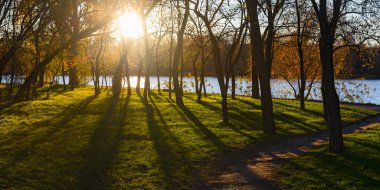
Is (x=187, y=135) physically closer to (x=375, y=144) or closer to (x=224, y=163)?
(x=224, y=163)

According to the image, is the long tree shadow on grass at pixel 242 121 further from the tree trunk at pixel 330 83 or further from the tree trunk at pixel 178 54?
the tree trunk at pixel 330 83

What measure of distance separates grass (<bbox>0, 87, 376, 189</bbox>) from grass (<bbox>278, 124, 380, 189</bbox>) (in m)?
2.79

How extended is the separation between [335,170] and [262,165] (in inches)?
99.7

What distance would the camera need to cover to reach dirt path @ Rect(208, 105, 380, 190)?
12.0 metres

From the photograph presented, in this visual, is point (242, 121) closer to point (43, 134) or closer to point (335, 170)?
point (43, 134)

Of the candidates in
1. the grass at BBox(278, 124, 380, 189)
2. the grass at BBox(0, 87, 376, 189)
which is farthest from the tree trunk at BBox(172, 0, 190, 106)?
the grass at BBox(278, 124, 380, 189)

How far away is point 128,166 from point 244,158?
4512 mm

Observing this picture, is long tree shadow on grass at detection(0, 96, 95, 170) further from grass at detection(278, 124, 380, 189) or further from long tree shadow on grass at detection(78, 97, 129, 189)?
grass at detection(278, 124, 380, 189)

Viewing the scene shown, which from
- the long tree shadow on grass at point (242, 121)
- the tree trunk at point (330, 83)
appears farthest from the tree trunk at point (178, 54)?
the tree trunk at point (330, 83)

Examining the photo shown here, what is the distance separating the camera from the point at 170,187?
1169 cm

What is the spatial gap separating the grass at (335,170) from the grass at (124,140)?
9.17ft

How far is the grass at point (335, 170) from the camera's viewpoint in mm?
11367

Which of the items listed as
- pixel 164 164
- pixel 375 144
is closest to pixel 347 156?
pixel 375 144

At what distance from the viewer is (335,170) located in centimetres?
1276
